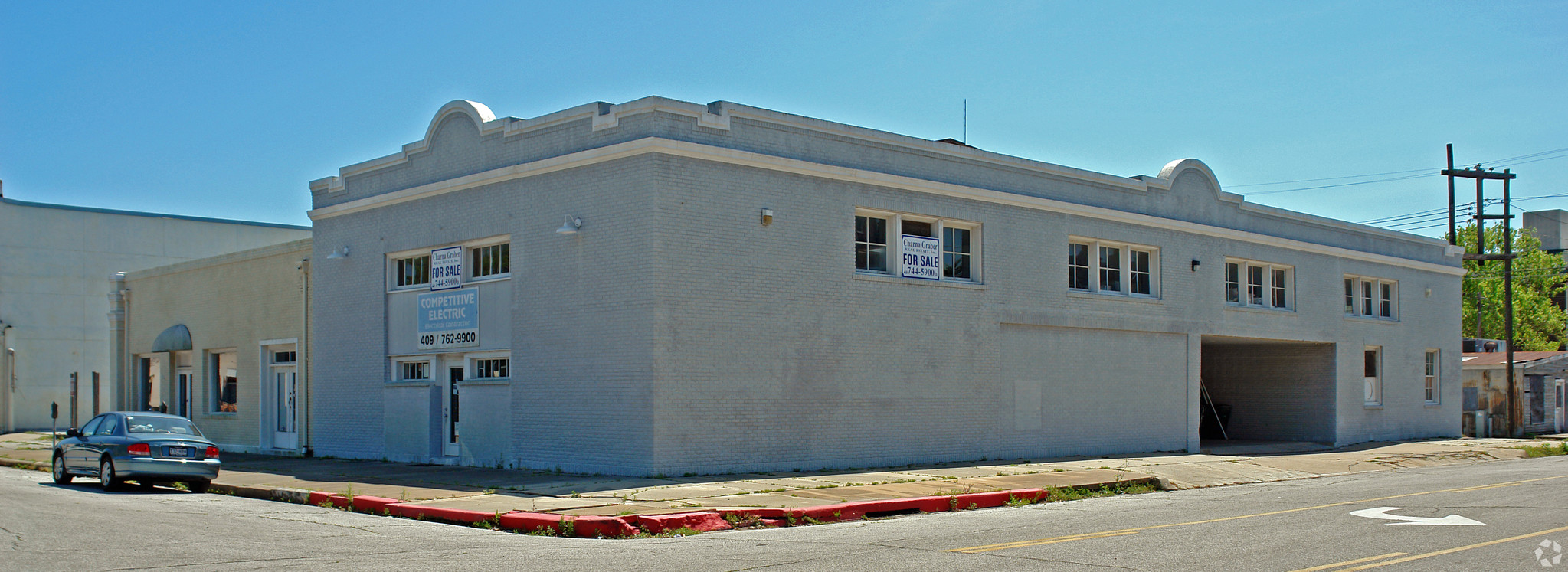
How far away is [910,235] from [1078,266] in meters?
5.04

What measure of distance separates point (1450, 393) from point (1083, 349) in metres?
17.4

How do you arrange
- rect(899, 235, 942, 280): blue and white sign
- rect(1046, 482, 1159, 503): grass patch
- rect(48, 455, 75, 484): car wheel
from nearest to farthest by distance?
rect(1046, 482, 1159, 503): grass patch, rect(48, 455, 75, 484): car wheel, rect(899, 235, 942, 280): blue and white sign

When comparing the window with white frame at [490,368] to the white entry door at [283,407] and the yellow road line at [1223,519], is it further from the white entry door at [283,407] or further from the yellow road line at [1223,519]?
the yellow road line at [1223,519]

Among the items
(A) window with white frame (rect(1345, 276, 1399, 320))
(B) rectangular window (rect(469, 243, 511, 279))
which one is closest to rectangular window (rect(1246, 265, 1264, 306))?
(A) window with white frame (rect(1345, 276, 1399, 320))

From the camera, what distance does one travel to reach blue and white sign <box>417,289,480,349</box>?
2130 centimetres

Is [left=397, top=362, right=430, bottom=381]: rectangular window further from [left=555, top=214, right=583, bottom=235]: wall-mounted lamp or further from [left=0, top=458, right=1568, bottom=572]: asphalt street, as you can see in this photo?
[left=0, top=458, right=1568, bottom=572]: asphalt street

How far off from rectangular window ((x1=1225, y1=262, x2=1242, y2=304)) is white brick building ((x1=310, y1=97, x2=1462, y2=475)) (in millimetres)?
54

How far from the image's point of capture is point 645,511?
1359 cm

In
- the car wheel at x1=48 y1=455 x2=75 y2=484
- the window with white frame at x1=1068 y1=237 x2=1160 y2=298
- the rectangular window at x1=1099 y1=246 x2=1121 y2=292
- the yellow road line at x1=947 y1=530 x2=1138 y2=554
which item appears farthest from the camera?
the rectangular window at x1=1099 y1=246 x2=1121 y2=292

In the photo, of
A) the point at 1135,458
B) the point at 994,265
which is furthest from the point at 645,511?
the point at 1135,458

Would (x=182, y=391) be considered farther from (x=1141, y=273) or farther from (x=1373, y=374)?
(x=1373, y=374)

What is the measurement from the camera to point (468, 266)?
21.7 metres

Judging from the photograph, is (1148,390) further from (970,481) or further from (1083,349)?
(970,481)

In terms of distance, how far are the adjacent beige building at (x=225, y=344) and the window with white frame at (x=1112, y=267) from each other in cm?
1613
